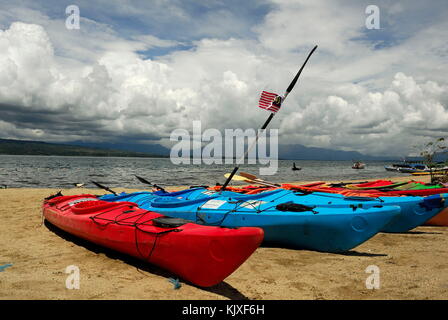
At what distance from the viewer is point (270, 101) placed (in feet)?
30.4

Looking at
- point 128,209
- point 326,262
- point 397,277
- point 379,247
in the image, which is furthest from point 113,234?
point 379,247

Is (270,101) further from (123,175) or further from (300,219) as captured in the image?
(123,175)

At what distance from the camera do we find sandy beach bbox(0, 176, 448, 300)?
477cm

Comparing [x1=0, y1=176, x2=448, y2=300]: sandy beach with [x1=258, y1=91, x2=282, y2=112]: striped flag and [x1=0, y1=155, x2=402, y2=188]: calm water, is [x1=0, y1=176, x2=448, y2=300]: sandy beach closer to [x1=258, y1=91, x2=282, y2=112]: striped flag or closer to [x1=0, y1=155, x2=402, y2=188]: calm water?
[x1=258, y1=91, x2=282, y2=112]: striped flag

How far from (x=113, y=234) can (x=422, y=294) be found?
18.9 ft

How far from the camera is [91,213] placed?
764 cm

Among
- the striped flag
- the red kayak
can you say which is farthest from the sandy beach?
the striped flag

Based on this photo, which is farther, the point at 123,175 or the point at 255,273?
the point at 123,175

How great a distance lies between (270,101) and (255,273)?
5370mm

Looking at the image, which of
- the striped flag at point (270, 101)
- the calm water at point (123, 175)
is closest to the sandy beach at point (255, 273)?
the striped flag at point (270, 101)

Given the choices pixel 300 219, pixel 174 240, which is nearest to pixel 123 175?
pixel 300 219

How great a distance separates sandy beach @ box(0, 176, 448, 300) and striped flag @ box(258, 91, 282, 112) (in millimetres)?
4227

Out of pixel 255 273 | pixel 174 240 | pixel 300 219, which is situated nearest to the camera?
pixel 174 240
